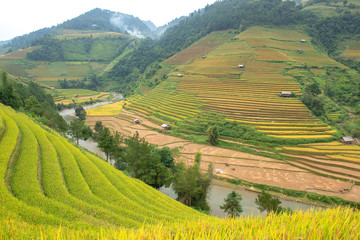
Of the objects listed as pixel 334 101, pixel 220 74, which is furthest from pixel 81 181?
pixel 334 101

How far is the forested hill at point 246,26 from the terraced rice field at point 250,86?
1249cm

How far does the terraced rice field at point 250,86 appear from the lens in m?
34.7

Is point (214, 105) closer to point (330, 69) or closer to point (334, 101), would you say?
point (334, 101)

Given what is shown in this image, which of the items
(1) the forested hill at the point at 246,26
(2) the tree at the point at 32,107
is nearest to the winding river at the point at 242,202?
(2) the tree at the point at 32,107

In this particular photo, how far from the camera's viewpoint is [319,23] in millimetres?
86188

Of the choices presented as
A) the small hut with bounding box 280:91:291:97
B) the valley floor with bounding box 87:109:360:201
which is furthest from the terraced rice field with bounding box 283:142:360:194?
the small hut with bounding box 280:91:291:97

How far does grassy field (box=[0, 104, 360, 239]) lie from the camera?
2818mm

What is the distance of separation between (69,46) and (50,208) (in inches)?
7057

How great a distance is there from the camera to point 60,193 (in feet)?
28.2

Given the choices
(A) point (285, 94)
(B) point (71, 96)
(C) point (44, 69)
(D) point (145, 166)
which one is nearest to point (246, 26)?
(A) point (285, 94)

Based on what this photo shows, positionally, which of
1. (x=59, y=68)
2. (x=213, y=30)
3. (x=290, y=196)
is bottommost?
(x=290, y=196)

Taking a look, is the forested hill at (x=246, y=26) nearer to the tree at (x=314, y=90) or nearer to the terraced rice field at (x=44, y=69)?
the terraced rice field at (x=44, y=69)

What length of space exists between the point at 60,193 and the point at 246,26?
366 feet

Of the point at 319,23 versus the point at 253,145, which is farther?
the point at 319,23
